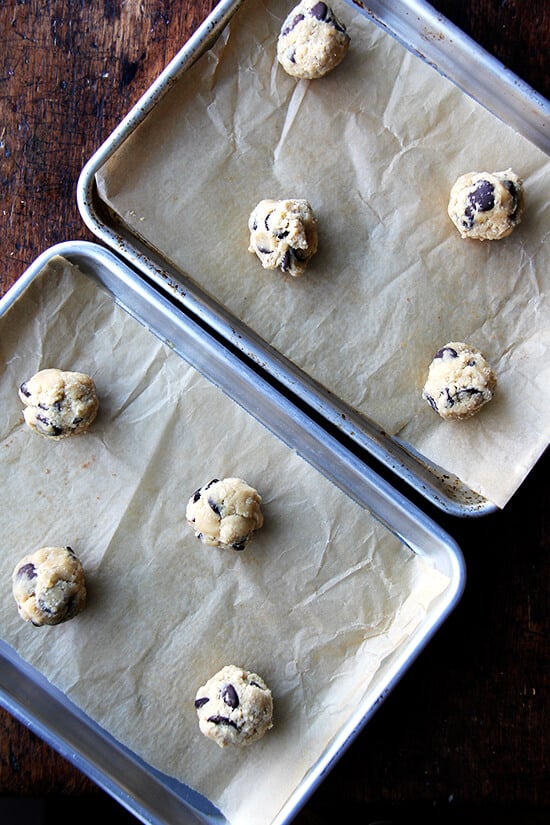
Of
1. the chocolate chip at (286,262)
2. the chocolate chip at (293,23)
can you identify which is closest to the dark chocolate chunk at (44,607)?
the chocolate chip at (286,262)

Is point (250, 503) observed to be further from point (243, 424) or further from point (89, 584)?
point (89, 584)

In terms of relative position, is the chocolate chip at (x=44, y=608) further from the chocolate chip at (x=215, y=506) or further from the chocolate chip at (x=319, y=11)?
the chocolate chip at (x=319, y=11)

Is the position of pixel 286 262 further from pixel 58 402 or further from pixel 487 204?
pixel 58 402

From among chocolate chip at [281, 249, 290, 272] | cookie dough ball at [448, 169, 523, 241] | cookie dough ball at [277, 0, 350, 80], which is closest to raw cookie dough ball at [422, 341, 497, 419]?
cookie dough ball at [448, 169, 523, 241]

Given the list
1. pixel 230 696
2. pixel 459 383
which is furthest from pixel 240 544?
pixel 459 383

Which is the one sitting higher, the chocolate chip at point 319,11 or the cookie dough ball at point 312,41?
the chocolate chip at point 319,11

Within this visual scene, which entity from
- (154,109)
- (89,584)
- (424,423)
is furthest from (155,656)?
(154,109)

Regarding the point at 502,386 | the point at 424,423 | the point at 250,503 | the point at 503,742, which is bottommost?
the point at 503,742
